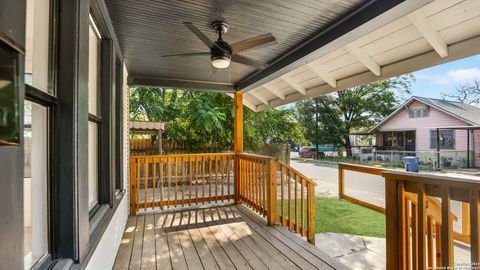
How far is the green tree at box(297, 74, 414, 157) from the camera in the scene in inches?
764

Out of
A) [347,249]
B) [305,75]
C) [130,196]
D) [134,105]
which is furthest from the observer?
[134,105]

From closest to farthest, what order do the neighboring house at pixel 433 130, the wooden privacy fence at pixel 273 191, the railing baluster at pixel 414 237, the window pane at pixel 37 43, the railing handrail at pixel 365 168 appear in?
the window pane at pixel 37 43
the railing baluster at pixel 414 237
the wooden privacy fence at pixel 273 191
the railing handrail at pixel 365 168
the neighboring house at pixel 433 130

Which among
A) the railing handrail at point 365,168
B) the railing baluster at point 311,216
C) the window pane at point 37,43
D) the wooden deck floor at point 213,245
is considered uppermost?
the window pane at point 37,43

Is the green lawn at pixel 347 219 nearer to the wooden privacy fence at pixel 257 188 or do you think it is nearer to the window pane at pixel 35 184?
the wooden privacy fence at pixel 257 188

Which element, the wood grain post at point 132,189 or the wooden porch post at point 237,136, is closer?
the wood grain post at point 132,189

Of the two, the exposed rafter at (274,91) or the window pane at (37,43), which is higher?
the exposed rafter at (274,91)

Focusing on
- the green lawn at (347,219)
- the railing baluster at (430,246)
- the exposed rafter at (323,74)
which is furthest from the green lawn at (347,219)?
the exposed rafter at (323,74)

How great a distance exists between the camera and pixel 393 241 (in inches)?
70.3

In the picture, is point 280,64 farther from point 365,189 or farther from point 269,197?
point 365,189

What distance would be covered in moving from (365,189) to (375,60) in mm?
4888

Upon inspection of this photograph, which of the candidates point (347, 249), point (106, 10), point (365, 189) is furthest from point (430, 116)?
point (106, 10)

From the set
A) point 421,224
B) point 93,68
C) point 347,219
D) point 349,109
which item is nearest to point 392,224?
point 421,224

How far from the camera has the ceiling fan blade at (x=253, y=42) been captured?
8.21ft

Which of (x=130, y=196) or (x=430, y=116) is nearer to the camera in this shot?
(x=130, y=196)
